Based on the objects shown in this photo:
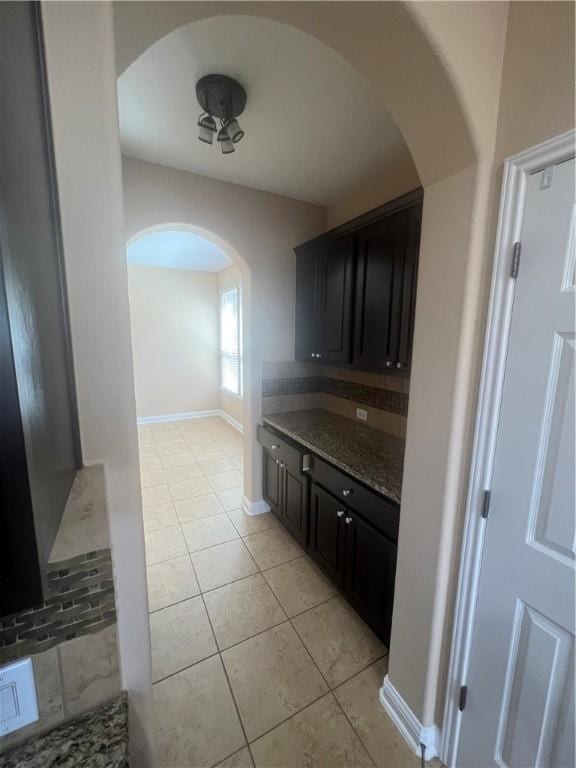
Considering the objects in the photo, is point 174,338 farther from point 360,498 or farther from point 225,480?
point 360,498

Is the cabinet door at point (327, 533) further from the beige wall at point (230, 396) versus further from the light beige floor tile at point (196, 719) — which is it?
the beige wall at point (230, 396)

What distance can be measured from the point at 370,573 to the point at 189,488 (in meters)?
2.23

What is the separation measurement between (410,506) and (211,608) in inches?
56.1

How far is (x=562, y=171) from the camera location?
2.57 feet

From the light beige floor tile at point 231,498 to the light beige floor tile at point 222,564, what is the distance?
0.54 metres

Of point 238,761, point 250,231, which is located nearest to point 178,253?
point 250,231

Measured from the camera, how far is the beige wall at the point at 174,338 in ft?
16.8

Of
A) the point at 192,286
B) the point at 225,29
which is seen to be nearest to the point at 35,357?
the point at 225,29

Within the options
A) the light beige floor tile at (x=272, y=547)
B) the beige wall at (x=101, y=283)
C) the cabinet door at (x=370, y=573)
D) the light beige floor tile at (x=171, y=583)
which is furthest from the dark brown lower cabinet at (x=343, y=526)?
the beige wall at (x=101, y=283)

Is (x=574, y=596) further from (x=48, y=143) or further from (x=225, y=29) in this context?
(x=225, y=29)

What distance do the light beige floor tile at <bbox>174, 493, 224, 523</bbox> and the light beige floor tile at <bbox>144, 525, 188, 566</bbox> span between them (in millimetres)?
172

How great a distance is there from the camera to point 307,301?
247 centimetres

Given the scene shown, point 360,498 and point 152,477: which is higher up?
point 360,498

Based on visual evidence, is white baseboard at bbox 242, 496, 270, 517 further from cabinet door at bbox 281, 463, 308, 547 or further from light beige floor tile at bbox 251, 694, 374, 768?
light beige floor tile at bbox 251, 694, 374, 768
